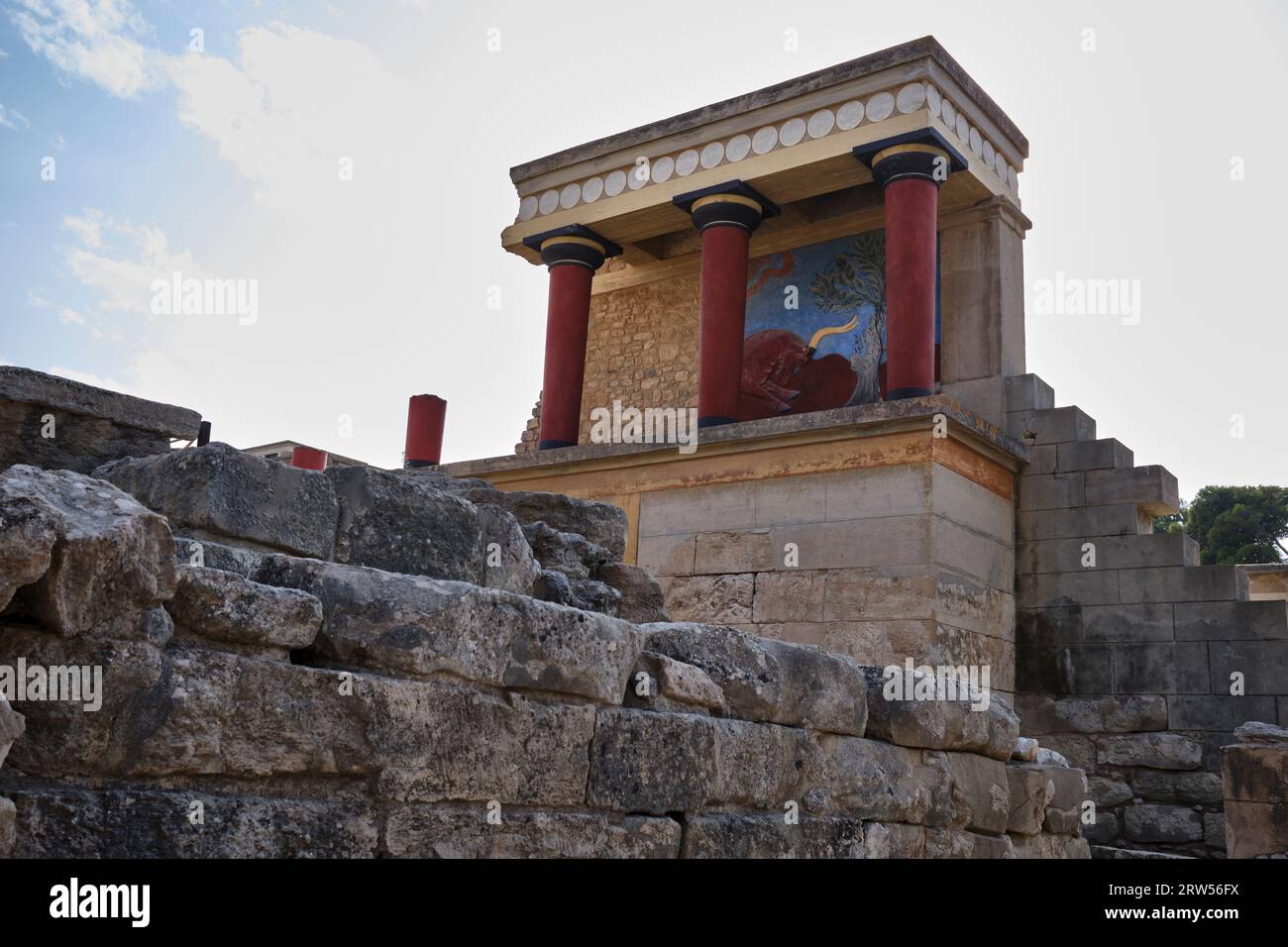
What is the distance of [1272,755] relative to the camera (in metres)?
6.46

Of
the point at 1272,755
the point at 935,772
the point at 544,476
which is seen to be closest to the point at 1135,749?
the point at 1272,755

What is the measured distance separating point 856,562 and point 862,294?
3771 millimetres

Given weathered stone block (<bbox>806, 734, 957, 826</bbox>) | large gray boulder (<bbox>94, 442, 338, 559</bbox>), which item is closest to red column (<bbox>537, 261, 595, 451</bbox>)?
weathered stone block (<bbox>806, 734, 957, 826</bbox>)

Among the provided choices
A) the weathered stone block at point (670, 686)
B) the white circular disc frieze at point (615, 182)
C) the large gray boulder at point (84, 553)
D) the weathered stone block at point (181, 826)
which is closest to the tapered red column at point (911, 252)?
the white circular disc frieze at point (615, 182)

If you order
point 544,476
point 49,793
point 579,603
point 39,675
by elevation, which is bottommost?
point 49,793

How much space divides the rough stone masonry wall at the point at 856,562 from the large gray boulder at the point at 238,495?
5.71 metres

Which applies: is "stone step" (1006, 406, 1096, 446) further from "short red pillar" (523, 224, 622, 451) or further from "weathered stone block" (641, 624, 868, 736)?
"weathered stone block" (641, 624, 868, 736)

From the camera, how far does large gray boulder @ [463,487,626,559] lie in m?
5.61

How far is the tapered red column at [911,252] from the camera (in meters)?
9.95

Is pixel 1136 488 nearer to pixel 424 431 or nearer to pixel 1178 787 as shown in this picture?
pixel 1178 787

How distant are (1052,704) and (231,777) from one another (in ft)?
26.2

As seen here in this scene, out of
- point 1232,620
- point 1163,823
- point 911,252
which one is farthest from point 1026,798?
point 911,252

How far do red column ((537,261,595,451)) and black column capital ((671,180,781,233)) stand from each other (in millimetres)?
1733
